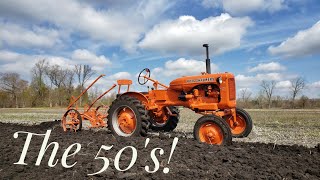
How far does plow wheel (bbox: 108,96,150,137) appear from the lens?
32.3 ft

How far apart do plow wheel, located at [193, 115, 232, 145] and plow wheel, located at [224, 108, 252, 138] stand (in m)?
2.16

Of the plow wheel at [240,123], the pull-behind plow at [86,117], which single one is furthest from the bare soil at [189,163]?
the pull-behind plow at [86,117]

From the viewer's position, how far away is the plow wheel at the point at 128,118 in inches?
388

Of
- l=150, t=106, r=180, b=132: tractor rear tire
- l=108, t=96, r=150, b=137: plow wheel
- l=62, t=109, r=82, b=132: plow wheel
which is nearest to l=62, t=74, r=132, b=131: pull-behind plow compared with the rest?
l=62, t=109, r=82, b=132: plow wheel

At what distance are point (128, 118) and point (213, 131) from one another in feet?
9.86

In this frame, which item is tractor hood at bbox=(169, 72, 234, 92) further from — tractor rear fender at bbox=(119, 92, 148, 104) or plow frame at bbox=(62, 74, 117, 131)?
plow frame at bbox=(62, 74, 117, 131)

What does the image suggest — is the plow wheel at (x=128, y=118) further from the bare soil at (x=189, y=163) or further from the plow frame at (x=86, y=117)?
the bare soil at (x=189, y=163)

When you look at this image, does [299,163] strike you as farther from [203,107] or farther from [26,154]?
[26,154]

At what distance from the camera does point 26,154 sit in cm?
718

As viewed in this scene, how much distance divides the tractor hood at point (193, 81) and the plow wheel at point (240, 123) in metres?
1.42

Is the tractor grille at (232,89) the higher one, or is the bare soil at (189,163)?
the tractor grille at (232,89)

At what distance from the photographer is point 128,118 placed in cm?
1024

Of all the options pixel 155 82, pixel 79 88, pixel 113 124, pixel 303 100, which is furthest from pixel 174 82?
pixel 79 88

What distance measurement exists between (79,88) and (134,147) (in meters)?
64.7
